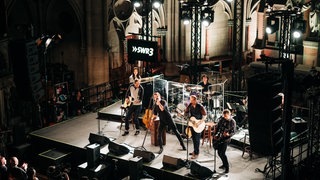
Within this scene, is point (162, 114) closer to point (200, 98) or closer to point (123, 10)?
point (200, 98)

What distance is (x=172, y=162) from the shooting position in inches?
612

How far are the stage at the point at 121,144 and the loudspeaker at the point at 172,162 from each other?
0.19ft

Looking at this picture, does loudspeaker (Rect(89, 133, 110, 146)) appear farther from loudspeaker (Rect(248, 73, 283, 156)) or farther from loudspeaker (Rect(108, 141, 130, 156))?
loudspeaker (Rect(248, 73, 283, 156))

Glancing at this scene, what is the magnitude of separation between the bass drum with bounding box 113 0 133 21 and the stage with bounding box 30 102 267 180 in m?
5.44

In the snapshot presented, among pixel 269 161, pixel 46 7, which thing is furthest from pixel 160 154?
pixel 46 7

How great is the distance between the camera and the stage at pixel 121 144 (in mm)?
15625

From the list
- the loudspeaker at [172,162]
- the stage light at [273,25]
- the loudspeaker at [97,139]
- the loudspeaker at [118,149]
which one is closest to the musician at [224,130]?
the loudspeaker at [172,162]

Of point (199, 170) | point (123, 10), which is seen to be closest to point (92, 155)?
point (199, 170)

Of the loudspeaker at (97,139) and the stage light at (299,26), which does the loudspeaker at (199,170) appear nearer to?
the loudspeaker at (97,139)

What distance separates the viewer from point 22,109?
21406mm

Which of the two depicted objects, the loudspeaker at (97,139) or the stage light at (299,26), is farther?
the stage light at (299,26)

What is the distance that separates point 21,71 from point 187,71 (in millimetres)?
12786

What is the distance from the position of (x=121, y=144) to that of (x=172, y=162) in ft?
6.59

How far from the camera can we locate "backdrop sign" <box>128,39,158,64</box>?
18781 millimetres
